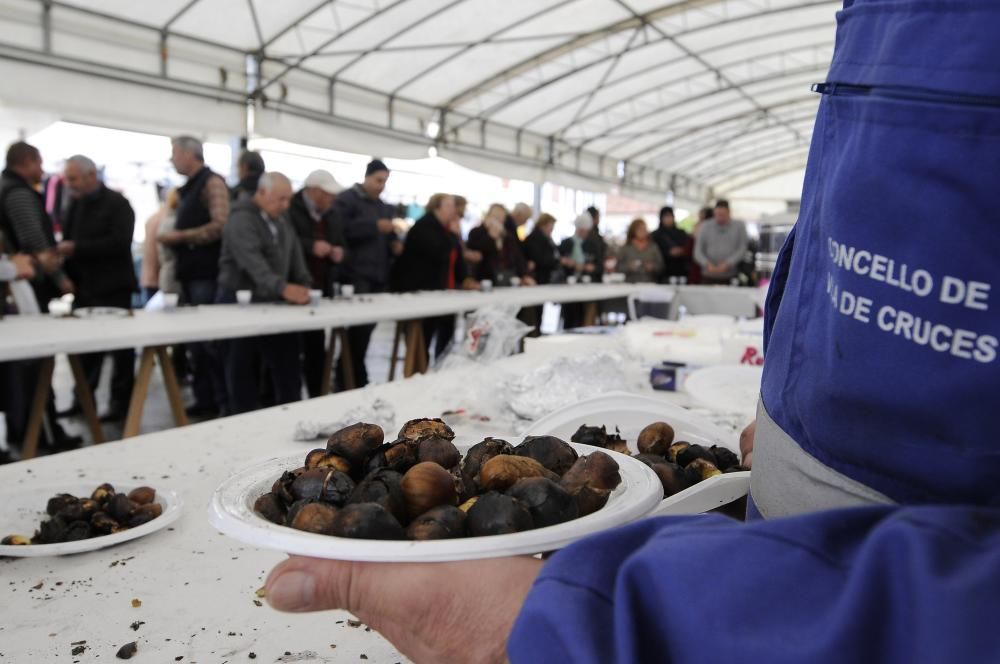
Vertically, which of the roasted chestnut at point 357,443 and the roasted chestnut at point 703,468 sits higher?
the roasted chestnut at point 357,443

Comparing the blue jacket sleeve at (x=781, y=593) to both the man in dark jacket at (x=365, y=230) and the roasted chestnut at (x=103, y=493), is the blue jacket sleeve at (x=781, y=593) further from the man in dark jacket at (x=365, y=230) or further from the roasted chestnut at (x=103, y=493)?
the man in dark jacket at (x=365, y=230)

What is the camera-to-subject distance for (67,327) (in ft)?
11.2

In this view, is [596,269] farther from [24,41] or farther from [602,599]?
[602,599]

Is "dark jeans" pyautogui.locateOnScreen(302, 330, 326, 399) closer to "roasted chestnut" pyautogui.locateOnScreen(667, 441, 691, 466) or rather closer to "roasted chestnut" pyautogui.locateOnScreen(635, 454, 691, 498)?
"roasted chestnut" pyautogui.locateOnScreen(667, 441, 691, 466)

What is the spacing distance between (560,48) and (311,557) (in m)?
11.2

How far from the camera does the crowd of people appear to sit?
178 inches

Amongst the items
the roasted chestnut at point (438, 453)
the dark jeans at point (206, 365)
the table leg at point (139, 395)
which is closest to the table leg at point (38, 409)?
the table leg at point (139, 395)

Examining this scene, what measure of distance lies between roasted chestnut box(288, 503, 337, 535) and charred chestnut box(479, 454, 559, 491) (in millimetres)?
142

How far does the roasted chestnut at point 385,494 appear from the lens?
656 millimetres

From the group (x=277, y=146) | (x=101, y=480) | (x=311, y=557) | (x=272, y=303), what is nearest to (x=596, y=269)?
(x=277, y=146)

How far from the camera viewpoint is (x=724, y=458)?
106cm

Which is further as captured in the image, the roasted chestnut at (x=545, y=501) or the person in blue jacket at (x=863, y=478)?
the roasted chestnut at (x=545, y=501)

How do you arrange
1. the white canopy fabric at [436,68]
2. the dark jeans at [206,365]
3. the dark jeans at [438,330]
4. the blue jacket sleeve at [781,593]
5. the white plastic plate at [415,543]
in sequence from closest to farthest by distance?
the blue jacket sleeve at [781,593]
the white plastic plate at [415,543]
the dark jeans at [206,365]
the dark jeans at [438,330]
the white canopy fabric at [436,68]

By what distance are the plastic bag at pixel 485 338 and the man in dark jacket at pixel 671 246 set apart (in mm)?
7606
